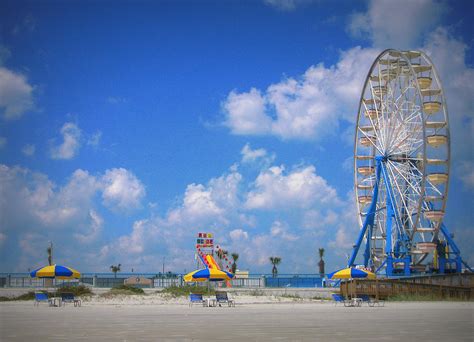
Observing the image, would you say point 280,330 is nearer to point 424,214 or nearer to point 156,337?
point 156,337

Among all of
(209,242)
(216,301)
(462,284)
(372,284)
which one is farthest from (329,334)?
(209,242)

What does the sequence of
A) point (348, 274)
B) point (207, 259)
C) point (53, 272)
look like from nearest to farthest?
point (53, 272), point (348, 274), point (207, 259)

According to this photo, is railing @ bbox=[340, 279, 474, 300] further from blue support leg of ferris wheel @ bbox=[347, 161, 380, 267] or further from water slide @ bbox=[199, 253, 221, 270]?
water slide @ bbox=[199, 253, 221, 270]

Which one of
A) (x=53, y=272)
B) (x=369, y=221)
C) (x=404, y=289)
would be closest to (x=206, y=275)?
(x=53, y=272)

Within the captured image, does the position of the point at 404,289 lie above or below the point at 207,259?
below

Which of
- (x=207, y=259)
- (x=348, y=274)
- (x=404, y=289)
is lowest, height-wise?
(x=404, y=289)

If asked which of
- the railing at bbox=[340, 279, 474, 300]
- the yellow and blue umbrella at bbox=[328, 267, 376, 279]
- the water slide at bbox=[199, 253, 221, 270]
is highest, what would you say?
the water slide at bbox=[199, 253, 221, 270]

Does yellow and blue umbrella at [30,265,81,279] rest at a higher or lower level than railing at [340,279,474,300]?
higher

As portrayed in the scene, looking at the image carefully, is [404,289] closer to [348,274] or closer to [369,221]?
[348,274]

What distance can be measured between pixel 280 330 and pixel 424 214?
1405 inches

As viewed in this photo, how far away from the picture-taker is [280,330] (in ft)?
44.0

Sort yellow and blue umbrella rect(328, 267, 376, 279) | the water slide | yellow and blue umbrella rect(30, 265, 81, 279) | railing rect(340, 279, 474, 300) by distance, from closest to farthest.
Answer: yellow and blue umbrella rect(30, 265, 81, 279) → yellow and blue umbrella rect(328, 267, 376, 279) → railing rect(340, 279, 474, 300) → the water slide

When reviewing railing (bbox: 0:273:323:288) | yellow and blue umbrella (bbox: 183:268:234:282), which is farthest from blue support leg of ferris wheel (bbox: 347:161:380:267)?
yellow and blue umbrella (bbox: 183:268:234:282)

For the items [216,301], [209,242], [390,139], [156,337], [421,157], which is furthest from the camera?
[209,242]
